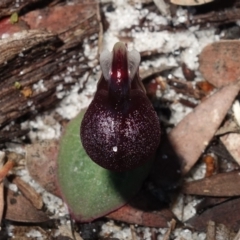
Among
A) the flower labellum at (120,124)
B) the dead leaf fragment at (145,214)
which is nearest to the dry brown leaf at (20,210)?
the dead leaf fragment at (145,214)

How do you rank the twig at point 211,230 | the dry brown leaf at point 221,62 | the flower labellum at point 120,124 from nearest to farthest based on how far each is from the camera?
the flower labellum at point 120,124
the twig at point 211,230
the dry brown leaf at point 221,62

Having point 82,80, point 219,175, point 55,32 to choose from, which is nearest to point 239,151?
point 219,175

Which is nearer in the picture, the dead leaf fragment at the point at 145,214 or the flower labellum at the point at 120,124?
the flower labellum at the point at 120,124

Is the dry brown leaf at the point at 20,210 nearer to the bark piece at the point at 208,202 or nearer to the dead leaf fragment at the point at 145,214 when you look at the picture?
the dead leaf fragment at the point at 145,214

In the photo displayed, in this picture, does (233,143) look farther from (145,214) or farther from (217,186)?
(145,214)

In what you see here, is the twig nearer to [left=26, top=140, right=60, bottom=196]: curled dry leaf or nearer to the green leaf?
the green leaf

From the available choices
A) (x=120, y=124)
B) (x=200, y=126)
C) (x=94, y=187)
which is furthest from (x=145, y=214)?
(x=120, y=124)

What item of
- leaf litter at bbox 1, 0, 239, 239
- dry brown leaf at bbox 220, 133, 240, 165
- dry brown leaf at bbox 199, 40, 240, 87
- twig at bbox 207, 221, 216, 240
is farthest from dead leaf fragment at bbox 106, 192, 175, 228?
dry brown leaf at bbox 199, 40, 240, 87

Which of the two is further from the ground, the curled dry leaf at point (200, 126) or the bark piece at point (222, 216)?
the curled dry leaf at point (200, 126)
